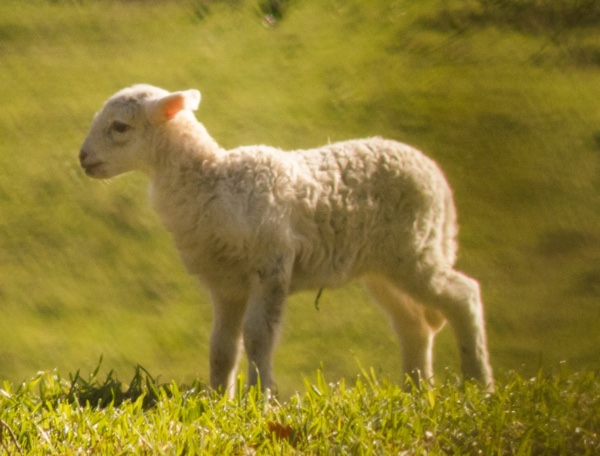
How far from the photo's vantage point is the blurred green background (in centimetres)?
453

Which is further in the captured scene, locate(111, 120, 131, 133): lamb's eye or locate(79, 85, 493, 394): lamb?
locate(111, 120, 131, 133): lamb's eye

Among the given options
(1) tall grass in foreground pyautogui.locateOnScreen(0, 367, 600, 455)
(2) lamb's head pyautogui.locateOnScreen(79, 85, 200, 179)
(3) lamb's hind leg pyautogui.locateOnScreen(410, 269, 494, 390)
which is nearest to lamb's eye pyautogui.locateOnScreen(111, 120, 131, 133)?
(2) lamb's head pyautogui.locateOnScreen(79, 85, 200, 179)

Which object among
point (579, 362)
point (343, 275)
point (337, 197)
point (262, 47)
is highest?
point (262, 47)

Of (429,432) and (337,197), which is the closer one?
(429,432)

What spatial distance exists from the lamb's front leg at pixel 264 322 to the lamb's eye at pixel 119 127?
0.87 meters

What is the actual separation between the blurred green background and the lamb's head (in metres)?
0.49

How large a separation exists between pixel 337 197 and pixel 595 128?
1.34 meters

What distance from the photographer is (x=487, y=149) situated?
15.0 feet

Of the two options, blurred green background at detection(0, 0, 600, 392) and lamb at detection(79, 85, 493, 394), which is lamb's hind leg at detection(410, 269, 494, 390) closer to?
lamb at detection(79, 85, 493, 394)

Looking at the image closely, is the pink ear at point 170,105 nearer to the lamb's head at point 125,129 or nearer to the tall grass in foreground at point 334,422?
the lamb's head at point 125,129

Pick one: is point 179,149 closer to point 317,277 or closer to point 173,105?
point 173,105

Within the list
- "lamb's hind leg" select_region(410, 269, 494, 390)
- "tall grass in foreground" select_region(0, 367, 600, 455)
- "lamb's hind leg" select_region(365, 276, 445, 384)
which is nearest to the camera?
"tall grass in foreground" select_region(0, 367, 600, 455)

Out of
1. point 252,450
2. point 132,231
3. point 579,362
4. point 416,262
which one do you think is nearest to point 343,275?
point 416,262

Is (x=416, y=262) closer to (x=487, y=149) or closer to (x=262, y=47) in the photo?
(x=487, y=149)
